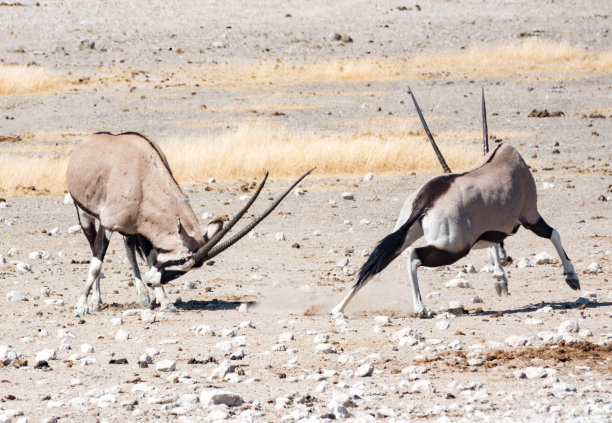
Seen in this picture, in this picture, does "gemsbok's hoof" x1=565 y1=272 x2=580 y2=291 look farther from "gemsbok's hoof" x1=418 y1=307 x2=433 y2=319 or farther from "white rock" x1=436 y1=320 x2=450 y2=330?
"white rock" x1=436 y1=320 x2=450 y2=330

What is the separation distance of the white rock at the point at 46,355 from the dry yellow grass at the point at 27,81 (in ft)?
83.7

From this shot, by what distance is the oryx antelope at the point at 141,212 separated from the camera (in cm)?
948

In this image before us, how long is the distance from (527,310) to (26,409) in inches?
183

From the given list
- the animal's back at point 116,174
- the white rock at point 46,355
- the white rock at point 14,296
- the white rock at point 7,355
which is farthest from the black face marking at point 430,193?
the white rock at point 14,296

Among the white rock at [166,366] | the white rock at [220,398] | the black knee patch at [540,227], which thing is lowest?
the white rock at [166,366]

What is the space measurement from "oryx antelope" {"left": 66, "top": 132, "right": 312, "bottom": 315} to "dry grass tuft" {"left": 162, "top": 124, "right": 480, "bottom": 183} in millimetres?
8114

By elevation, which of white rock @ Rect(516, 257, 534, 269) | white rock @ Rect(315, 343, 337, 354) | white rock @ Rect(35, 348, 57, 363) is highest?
white rock @ Rect(35, 348, 57, 363)

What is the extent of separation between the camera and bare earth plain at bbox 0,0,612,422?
651 cm

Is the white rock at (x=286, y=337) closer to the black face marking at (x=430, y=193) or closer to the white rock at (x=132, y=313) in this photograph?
the black face marking at (x=430, y=193)

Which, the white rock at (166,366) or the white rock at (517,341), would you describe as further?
the white rock at (517,341)

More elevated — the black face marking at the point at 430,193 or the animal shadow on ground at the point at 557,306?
the black face marking at the point at 430,193

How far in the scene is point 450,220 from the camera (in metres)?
8.99

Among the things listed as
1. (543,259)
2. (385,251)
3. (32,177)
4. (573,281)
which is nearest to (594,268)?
(543,259)

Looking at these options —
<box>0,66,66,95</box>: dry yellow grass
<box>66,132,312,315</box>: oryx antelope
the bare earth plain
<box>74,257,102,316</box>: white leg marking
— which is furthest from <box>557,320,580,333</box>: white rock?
<box>0,66,66,95</box>: dry yellow grass
